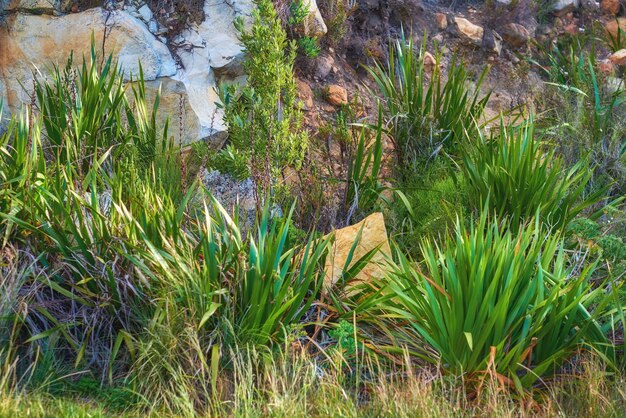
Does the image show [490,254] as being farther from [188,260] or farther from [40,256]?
[40,256]

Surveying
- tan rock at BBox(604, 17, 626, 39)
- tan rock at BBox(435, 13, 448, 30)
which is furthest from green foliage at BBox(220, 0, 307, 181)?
tan rock at BBox(604, 17, 626, 39)

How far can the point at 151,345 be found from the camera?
14.3 feet

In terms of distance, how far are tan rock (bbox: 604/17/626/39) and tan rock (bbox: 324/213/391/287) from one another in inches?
229

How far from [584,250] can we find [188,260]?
8.90ft

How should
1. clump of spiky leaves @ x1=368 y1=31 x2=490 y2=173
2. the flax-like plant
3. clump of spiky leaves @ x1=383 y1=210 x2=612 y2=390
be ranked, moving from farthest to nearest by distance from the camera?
1. clump of spiky leaves @ x1=368 y1=31 x2=490 y2=173
2. the flax-like plant
3. clump of spiky leaves @ x1=383 y1=210 x2=612 y2=390

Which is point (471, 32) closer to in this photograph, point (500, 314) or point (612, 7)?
point (612, 7)

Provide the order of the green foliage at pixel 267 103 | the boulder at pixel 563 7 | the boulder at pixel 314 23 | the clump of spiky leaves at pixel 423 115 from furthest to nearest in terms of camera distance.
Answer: the boulder at pixel 563 7, the boulder at pixel 314 23, the clump of spiky leaves at pixel 423 115, the green foliage at pixel 267 103

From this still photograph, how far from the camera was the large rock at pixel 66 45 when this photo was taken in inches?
300

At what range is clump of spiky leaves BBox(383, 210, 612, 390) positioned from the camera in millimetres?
4352

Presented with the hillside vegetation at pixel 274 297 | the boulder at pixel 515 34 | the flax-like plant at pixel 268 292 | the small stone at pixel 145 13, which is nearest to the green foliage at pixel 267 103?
the hillside vegetation at pixel 274 297

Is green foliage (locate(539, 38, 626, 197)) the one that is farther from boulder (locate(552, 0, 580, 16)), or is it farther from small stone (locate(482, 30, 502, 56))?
boulder (locate(552, 0, 580, 16))

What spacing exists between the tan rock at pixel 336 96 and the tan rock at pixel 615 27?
3.63 m

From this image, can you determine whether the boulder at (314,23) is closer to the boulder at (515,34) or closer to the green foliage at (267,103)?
the green foliage at (267,103)

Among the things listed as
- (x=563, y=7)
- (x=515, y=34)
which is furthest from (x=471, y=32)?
(x=563, y=7)
